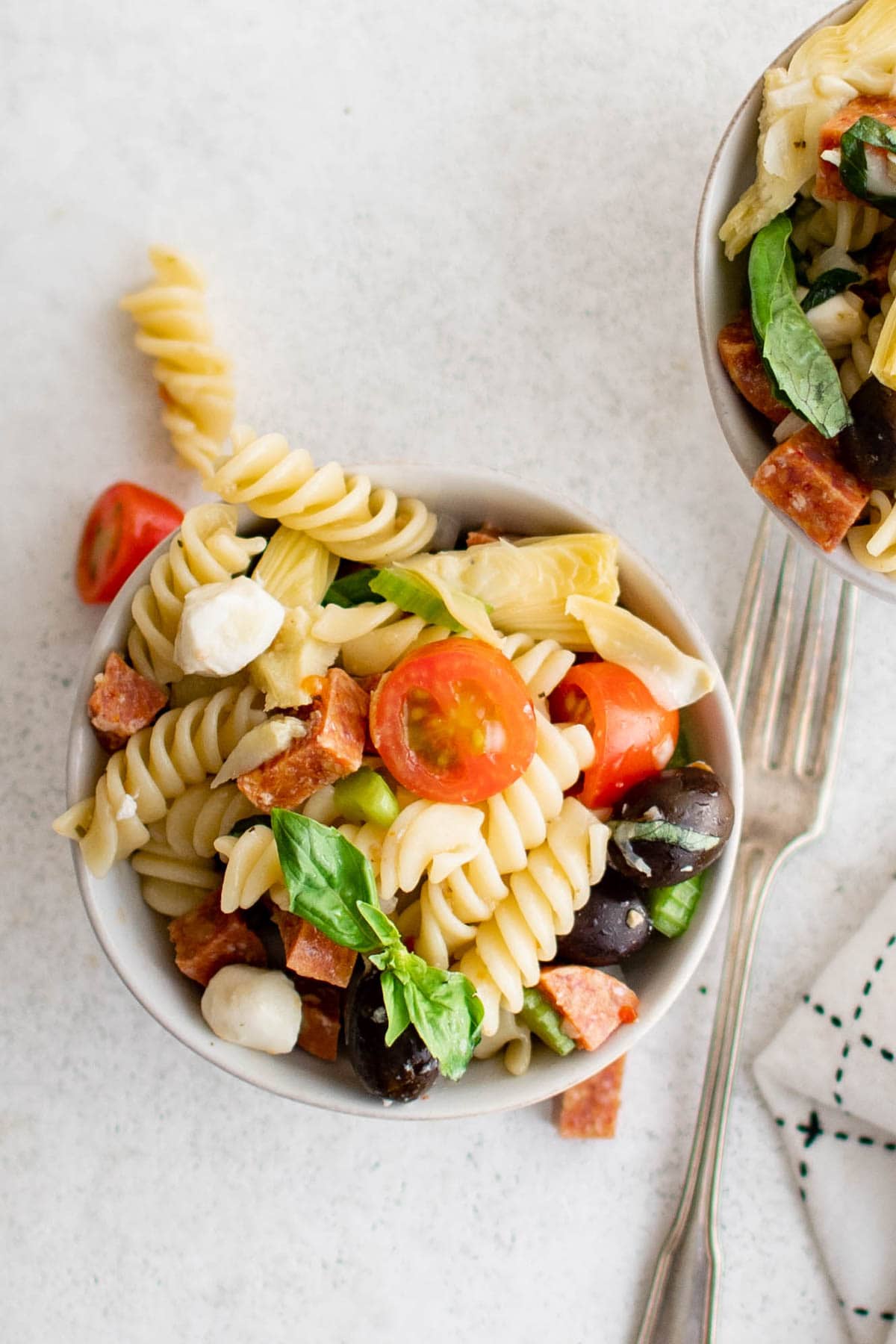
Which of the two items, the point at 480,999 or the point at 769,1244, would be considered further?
the point at 769,1244

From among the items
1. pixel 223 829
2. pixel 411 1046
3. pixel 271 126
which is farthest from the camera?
pixel 271 126

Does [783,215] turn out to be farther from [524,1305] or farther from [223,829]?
[524,1305]

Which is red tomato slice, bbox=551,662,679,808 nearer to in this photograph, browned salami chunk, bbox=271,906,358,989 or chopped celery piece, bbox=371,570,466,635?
chopped celery piece, bbox=371,570,466,635

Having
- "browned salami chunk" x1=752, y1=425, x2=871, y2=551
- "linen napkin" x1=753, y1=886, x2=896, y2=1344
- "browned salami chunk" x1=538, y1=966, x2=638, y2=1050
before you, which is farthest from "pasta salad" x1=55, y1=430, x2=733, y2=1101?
"linen napkin" x1=753, y1=886, x2=896, y2=1344

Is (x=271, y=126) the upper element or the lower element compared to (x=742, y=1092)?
upper

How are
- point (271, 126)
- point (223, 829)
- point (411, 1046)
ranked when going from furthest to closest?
1. point (271, 126)
2. point (223, 829)
3. point (411, 1046)

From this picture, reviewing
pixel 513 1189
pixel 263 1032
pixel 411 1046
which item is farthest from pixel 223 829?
pixel 513 1189
